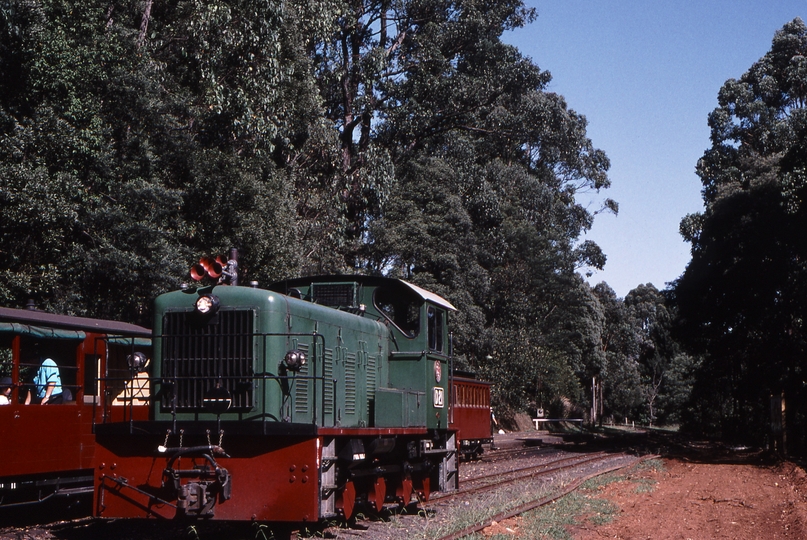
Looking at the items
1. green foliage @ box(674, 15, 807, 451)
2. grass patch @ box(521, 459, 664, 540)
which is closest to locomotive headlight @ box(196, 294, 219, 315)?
grass patch @ box(521, 459, 664, 540)

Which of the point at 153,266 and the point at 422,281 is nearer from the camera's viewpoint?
the point at 153,266

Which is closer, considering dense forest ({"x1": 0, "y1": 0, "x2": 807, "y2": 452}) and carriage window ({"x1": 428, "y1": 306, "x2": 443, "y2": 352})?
carriage window ({"x1": 428, "y1": 306, "x2": 443, "y2": 352})

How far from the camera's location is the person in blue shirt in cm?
1126

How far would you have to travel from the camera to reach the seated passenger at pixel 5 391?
10.4 meters

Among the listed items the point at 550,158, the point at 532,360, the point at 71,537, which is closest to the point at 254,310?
the point at 71,537

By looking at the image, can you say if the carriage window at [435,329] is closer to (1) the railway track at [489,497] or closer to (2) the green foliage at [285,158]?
(1) the railway track at [489,497]

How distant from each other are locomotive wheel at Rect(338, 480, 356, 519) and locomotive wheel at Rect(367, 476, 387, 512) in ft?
1.52

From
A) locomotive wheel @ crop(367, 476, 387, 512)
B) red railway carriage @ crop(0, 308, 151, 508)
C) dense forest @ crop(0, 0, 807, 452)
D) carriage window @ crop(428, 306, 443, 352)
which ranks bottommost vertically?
locomotive wheel @ crop(367, 476, 387, 512)

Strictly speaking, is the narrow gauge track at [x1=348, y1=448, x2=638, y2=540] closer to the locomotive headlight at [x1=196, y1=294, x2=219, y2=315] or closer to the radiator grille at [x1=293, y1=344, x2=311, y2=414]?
the radiator grille at [x1=293, y1=344, x2=311, y2=414]

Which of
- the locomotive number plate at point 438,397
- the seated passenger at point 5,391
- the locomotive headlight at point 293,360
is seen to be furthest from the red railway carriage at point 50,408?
the locomotive number plate at point 438,397

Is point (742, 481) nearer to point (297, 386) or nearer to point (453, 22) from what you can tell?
point (297, 386)

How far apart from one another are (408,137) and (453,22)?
4893 mm

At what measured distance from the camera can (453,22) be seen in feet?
109

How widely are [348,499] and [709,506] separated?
6.17 meters
